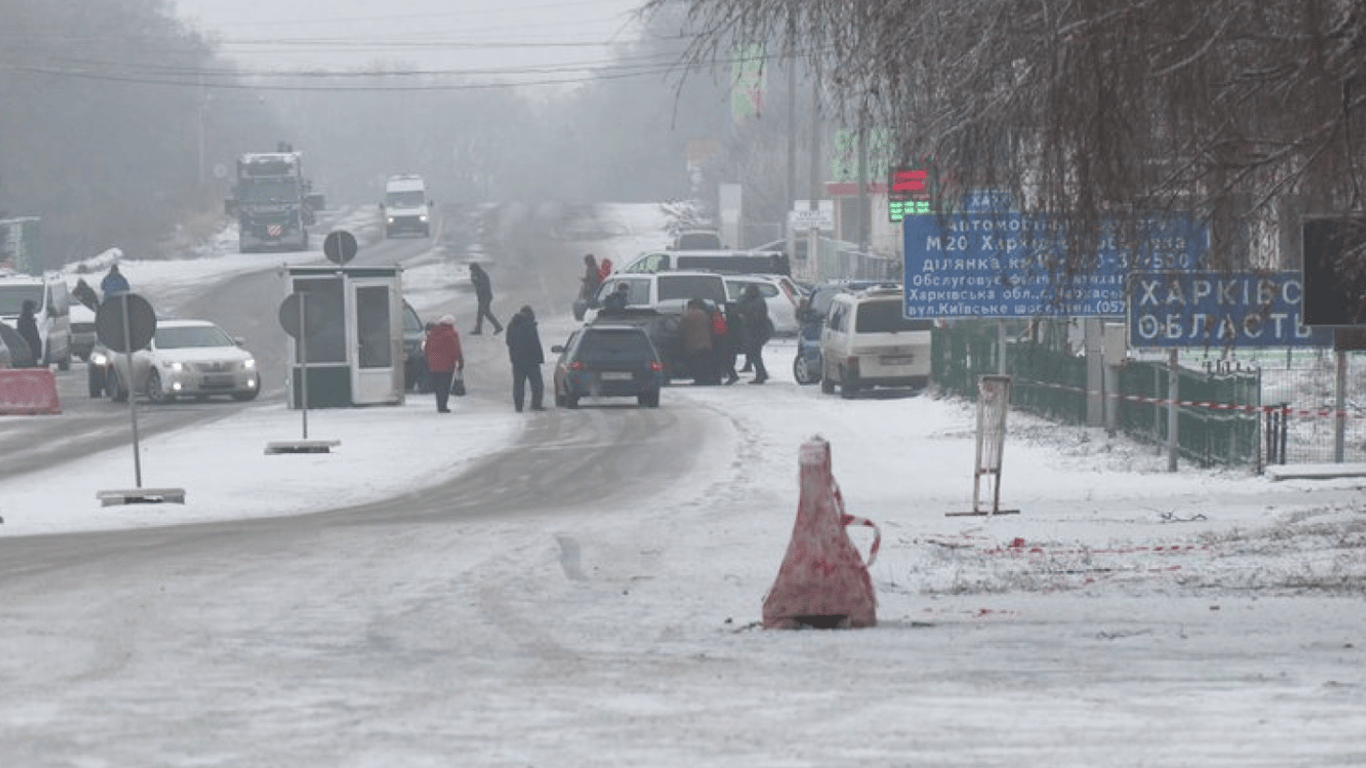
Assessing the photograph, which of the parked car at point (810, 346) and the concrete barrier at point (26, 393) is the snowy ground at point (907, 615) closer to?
the concrete barrier at point (26, 393)

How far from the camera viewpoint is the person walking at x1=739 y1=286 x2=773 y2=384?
4675 centimetres

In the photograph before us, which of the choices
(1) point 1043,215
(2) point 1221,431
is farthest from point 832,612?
(2) point 1221,431

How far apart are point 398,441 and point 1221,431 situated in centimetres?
1181

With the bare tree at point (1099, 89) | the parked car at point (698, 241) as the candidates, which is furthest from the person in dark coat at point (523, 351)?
the parked car at point (698, 241)

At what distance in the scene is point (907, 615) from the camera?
1461 cm

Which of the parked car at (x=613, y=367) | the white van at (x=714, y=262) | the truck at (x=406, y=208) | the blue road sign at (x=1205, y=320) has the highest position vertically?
the truck at (x=406, y=208)

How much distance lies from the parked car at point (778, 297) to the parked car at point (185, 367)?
13.3m

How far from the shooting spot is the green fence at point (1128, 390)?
27.6 metres

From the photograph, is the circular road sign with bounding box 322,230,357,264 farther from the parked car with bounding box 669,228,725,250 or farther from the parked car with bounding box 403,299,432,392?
the parked car with bounding box 669,228,725,250

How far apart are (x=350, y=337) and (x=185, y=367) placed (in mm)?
5128

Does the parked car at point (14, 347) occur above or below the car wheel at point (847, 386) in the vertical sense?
above

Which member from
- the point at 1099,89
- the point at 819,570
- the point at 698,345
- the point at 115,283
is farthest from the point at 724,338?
the point at 1099,89

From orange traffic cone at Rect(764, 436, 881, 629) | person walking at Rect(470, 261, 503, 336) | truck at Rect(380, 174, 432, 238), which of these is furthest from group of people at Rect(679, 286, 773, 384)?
truck at Rect(380, 174, 432, 238)

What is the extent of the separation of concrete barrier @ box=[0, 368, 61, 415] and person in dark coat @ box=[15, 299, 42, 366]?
804cm
